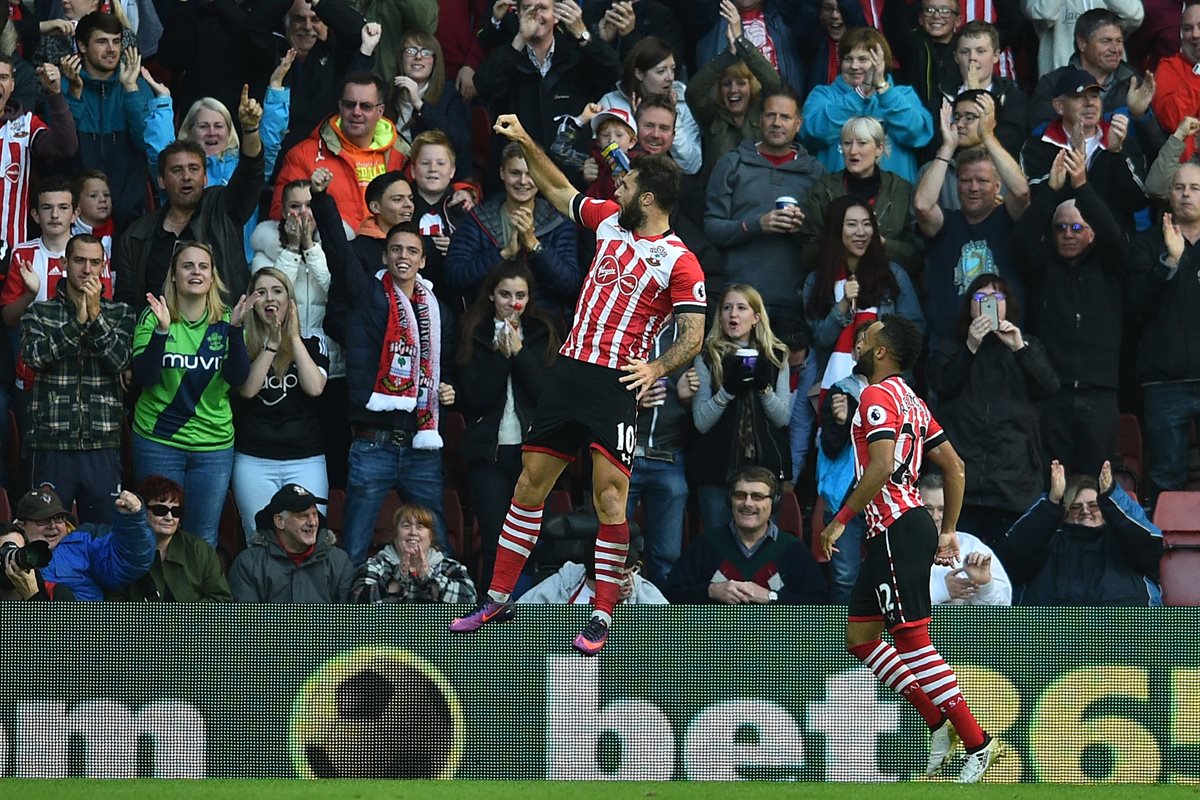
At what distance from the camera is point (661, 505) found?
12.4 metres

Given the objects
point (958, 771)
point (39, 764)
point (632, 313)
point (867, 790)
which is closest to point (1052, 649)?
point (958, 771)

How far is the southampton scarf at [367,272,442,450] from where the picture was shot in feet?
40.1

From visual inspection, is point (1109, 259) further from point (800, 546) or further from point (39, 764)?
point (39, 764)

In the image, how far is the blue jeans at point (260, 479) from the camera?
12281mm

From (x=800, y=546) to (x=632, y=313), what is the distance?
2432mm

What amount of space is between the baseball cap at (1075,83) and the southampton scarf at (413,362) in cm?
451

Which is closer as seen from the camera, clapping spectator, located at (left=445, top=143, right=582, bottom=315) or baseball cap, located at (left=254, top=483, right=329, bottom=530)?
baseball cap, located at (left=254, top=483, right=329, bottom=530)

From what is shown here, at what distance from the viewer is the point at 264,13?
14.1 metres

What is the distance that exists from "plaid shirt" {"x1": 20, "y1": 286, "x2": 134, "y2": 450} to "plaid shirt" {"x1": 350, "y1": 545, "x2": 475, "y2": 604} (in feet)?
6.16

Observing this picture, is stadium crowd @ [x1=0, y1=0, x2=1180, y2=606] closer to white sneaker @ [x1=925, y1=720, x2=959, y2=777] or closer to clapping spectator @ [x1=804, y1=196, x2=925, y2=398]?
clapping spectator @ [x1=804, y1=196, x2=925, y2=398]

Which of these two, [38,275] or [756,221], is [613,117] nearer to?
[756,221]

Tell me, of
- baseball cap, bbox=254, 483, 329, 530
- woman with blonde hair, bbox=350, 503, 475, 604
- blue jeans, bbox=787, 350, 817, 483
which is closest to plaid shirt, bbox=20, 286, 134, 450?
baseball cap, bbox=254, 483, 329, 530

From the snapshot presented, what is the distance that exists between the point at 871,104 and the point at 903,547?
5116 mm

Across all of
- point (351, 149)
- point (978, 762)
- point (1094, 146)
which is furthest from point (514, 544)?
point (1094, 146)
